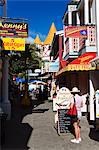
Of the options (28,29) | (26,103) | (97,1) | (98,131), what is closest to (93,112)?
(98,131)

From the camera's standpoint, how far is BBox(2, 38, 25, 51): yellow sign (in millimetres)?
13059

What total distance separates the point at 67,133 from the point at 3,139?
109 inches

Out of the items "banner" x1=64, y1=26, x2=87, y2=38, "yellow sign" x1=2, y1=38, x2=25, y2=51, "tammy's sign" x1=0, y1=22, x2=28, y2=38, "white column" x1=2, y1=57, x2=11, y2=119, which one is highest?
"banner" x1=64, y1=26, x2=87, y2=38

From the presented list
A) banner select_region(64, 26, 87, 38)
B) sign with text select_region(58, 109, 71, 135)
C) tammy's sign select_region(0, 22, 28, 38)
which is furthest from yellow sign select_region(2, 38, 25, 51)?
banner select_region(64, 26, 87, 38)

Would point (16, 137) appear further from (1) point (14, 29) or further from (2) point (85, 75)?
(2) point (85, 75)

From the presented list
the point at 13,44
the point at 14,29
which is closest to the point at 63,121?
the point at 13,44

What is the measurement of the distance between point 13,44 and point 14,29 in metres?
0.64

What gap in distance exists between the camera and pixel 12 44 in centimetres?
1310

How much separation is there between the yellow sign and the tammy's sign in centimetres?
20

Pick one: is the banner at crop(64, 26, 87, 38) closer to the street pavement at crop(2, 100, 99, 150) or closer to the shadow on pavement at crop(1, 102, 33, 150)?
the street pavement at crop(2, 100, 99, 150)

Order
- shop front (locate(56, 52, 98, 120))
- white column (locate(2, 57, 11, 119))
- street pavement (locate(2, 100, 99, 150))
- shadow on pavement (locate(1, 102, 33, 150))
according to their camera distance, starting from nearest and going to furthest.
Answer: street pavement (locate(2, 100, 99, 150))
shadow on pavement (locate(1, 102, 33, 150))
shop front (locate(56, 52, 98, 120))
white column (locate(2, 57, 11, 119))

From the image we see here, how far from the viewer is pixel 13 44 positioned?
13109 mm

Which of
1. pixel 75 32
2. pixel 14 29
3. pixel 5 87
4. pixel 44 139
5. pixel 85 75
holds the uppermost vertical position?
pixel 75 32

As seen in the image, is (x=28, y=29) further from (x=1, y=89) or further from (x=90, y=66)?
(x=1, y=89)
